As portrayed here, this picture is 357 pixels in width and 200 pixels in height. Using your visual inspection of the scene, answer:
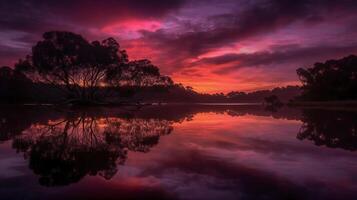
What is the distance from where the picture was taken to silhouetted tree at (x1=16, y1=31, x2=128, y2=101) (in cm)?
4612

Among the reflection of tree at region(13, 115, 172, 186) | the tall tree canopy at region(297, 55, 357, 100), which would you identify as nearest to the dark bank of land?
the tall tree canopy at region(297, 55, 357, 100)

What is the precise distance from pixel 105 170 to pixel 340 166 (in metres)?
4.97

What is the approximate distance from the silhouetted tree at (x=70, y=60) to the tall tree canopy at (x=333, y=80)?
133ft

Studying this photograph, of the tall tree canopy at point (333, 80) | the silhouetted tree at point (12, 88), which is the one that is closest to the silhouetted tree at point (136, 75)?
the silhouetted tree at point (12, 88)

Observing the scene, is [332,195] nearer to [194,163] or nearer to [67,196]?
[194,163]

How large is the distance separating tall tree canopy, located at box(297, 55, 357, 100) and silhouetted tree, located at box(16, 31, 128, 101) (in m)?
40.5

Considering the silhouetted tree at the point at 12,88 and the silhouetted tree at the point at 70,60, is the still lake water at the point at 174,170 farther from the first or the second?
the silhouetted tree at the point at 12,88

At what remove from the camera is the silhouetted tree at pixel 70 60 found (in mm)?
46125

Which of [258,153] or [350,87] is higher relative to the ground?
[350,87]

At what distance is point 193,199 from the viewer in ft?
14.7

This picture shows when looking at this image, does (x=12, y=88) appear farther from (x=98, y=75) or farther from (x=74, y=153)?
(x=74, y=153)

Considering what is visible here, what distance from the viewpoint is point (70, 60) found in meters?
47.5

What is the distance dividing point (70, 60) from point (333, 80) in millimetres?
49255

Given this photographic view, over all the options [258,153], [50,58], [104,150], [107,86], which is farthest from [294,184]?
[107,86]
